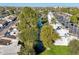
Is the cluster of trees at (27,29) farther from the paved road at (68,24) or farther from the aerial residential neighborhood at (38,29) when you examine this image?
the paved road at (68,24)

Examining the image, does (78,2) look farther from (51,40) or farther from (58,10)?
(51,40)

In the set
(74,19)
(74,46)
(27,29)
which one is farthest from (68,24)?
(27,29)

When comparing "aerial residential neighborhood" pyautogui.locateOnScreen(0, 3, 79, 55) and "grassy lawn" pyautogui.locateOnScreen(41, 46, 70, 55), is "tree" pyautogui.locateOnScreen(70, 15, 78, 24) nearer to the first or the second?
"aerial residential neighborhood" pyautogui.locateOnScreen(0, 3, 79, 55)

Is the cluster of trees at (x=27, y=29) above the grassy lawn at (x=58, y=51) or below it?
above

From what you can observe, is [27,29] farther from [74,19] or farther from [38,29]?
[74,19]

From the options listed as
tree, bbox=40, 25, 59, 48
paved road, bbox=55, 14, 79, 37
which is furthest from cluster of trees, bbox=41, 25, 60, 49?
paved road, bbox=55, 14, 79, 37

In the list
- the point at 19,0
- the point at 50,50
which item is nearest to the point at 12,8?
the point at 19,0

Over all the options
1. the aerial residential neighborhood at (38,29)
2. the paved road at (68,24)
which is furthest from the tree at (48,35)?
the paved road at (68,24)

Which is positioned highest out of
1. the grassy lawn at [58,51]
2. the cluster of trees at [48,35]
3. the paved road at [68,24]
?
the paved road at [68,24]

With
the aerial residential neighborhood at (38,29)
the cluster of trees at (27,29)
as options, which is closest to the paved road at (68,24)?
the aerial residential neighborhood at (38,29)
